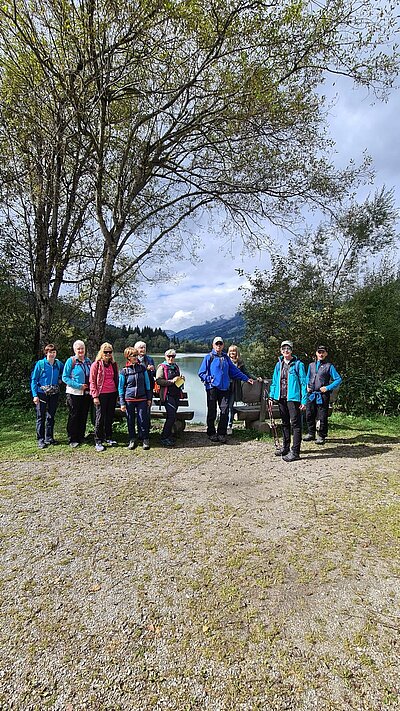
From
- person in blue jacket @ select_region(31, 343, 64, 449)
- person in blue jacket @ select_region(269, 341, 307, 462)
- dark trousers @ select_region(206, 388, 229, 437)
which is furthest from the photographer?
dark trousers @ select_region(206, 388, 229, 437)

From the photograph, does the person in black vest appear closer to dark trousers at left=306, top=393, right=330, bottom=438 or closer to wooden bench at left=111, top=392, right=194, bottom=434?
dark trousers at left=306, top=393, right=330, bottom=438

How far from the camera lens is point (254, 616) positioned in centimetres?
258

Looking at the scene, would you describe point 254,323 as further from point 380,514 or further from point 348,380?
point 380,514

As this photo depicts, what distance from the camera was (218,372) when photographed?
22.9 ft

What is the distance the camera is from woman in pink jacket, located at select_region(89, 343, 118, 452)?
256 inches

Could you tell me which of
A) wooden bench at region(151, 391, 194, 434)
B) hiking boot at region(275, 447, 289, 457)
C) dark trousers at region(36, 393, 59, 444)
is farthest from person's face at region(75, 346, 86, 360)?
hiking boot at region(275, 447, 289, 457)

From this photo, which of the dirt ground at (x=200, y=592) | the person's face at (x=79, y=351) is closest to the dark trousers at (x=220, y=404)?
the dirt ground at (x=200, y=592)

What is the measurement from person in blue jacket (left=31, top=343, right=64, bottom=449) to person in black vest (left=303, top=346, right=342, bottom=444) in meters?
4.72

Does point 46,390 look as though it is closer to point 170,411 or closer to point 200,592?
point 170,411

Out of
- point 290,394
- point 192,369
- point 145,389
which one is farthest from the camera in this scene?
point 192,369

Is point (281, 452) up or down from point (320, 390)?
down

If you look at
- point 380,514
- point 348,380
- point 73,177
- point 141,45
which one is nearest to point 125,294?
point 73,177

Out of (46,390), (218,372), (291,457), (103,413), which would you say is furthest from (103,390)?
(291,457)

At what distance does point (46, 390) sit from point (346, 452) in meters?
5.21
